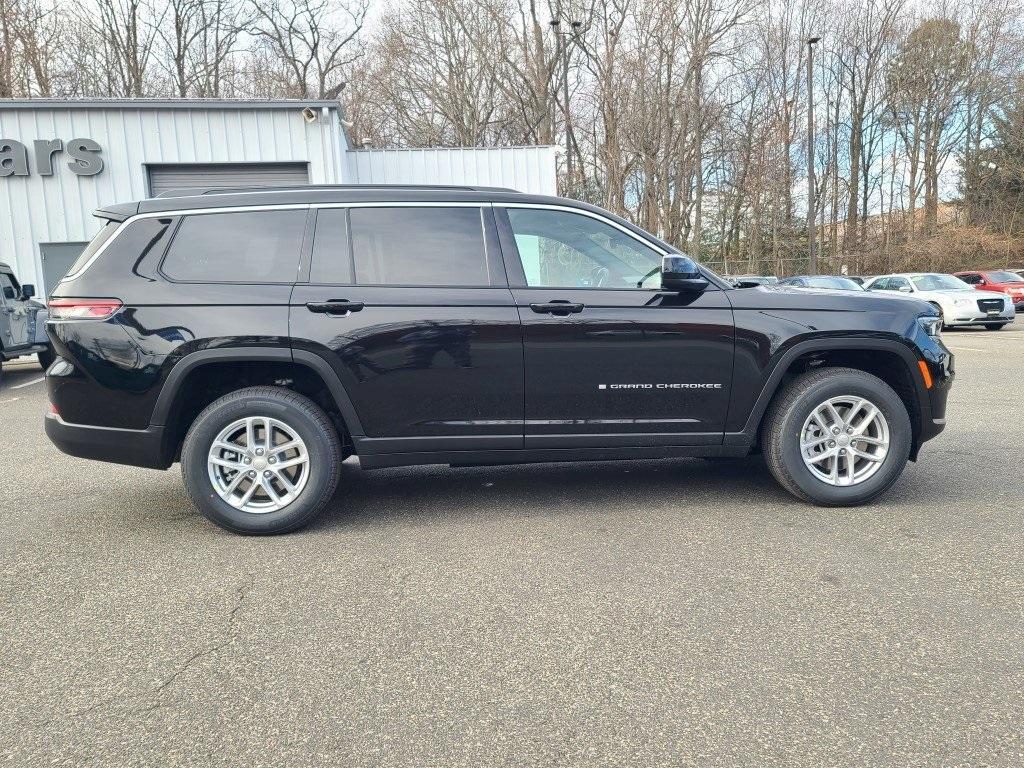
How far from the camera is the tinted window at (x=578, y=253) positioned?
4340 mm

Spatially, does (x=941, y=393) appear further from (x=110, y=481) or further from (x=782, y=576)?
(x=110, y=481)

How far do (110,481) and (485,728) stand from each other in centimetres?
423

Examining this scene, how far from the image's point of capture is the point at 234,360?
4.07 meters

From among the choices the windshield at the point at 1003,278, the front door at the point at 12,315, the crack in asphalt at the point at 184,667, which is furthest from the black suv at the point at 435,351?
the windshield at the point at 1003,278

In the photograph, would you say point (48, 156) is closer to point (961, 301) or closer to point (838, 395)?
point (838, 395)

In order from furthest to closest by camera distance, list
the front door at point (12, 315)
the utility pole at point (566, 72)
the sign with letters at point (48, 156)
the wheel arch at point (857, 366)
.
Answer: the utility pole at point (566, 72), the sign with letters at point (48, 156), the front door at point (12, 315), the wheel arch at point (857, 366)

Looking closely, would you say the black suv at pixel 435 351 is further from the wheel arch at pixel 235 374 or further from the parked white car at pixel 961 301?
the parked white car at pixel 961 301

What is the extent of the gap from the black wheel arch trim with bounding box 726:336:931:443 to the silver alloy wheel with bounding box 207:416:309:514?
250cm

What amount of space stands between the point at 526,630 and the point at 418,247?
90.1 inches

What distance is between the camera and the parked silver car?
11.4 m

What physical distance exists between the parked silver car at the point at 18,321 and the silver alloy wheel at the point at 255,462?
9.42m

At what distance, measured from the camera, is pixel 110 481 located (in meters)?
5.44

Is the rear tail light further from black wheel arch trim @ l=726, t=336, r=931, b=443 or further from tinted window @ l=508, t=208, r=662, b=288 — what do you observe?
black wheel arch trim @ l=726, t=336, r=931, b=443

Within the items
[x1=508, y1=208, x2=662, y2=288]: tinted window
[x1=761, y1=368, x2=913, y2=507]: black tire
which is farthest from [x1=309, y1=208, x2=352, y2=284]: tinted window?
[x1=761, y1=368, x2=913, y2=507]: black tire
